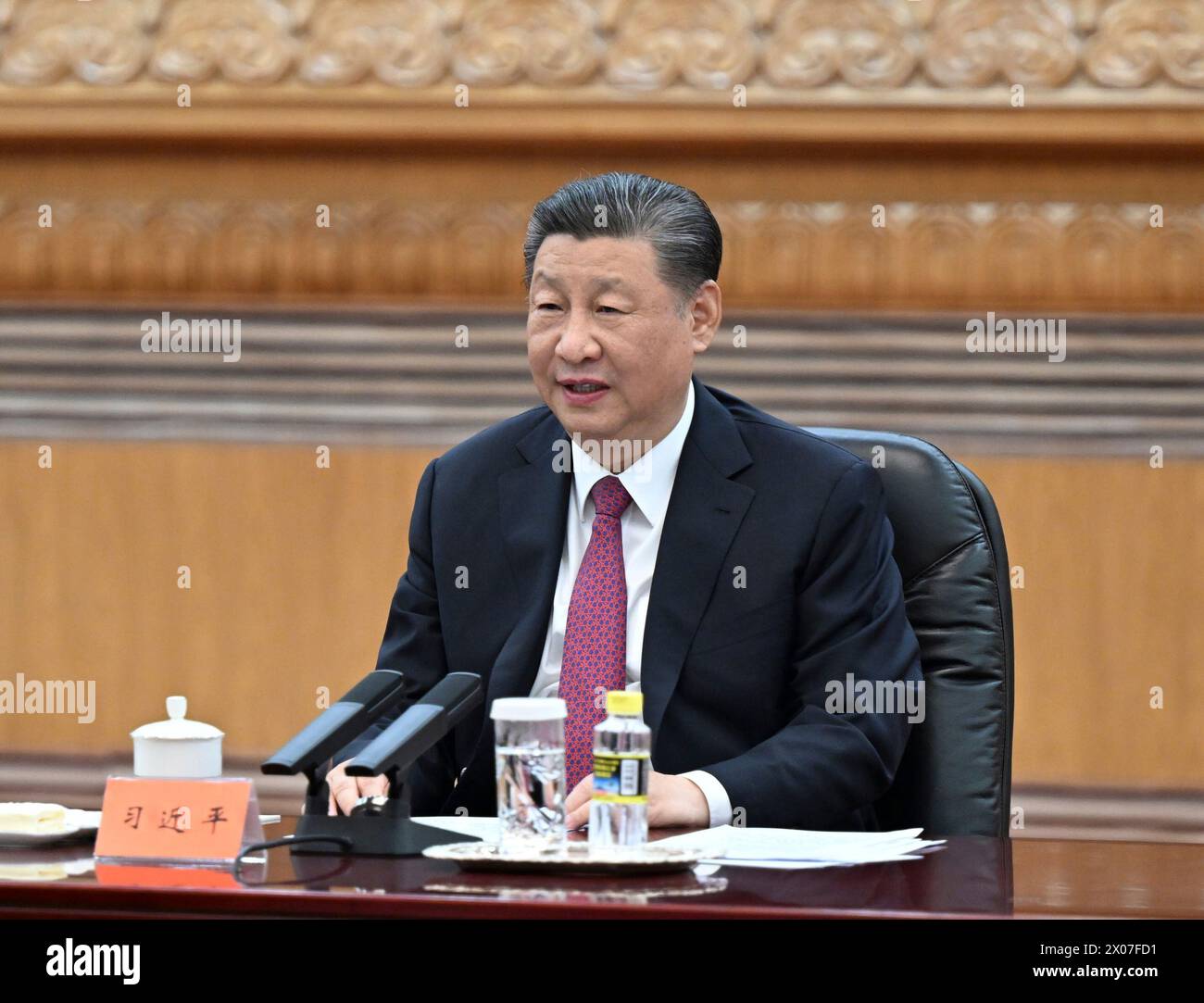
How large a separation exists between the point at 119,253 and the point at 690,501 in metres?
1.85

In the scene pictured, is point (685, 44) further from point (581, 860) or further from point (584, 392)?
point (581, 860)

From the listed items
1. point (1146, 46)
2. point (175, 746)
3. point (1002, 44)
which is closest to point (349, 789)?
point (175, 746)

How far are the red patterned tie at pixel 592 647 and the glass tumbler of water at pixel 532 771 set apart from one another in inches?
16.9

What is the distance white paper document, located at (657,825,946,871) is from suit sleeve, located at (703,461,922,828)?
0.51 ft

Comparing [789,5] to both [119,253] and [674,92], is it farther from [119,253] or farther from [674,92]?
[119,253]

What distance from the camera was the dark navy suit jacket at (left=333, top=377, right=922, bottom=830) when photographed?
1.98 meters

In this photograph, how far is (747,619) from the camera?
80.7 inches

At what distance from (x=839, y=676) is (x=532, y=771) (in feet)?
1.85

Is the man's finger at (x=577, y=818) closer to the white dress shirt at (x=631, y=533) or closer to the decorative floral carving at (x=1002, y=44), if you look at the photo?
the white dress shirt at (x=631, y=533)

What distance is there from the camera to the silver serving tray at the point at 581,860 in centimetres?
141

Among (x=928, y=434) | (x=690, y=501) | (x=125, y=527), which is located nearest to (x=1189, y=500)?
(x=928, y=434)

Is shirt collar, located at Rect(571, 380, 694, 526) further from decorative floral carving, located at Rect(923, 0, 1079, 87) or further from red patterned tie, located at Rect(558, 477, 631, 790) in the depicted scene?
decorative floral carving, located at Rect(923, 0, 1079, 87)

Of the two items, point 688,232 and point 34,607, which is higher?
point 688,232
